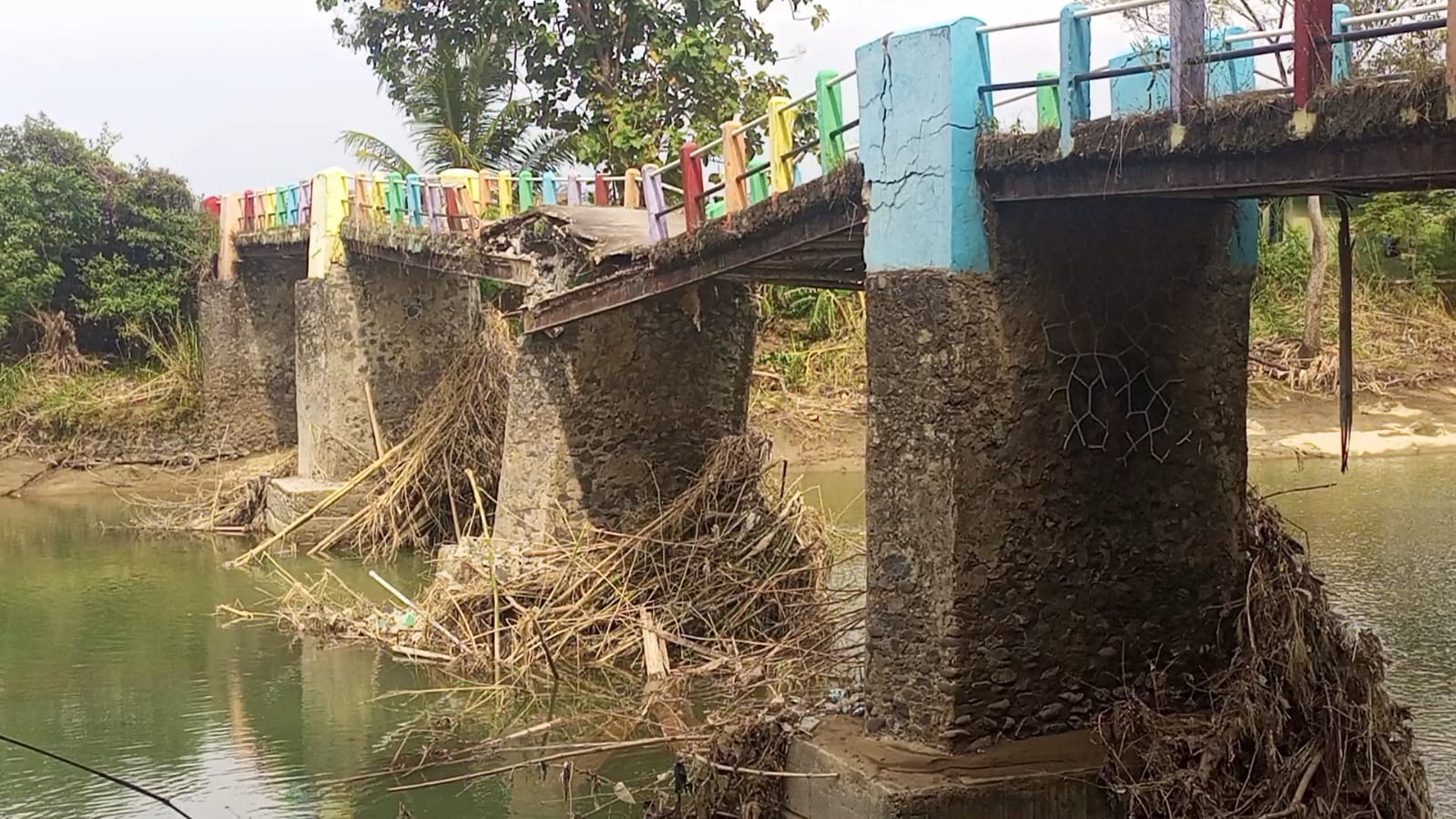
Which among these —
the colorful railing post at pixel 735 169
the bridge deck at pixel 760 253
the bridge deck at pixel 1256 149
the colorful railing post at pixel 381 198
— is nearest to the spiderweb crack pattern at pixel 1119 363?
the bridge deck at pixel 1256 149

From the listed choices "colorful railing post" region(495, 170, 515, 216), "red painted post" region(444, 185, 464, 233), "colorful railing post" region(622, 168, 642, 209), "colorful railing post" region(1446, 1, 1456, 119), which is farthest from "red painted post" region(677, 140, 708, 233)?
"colorful railing post" region(1446, 1, 1456, 119)

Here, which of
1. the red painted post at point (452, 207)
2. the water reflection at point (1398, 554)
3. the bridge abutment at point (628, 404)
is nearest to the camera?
the water reflection at point (1398, 554)

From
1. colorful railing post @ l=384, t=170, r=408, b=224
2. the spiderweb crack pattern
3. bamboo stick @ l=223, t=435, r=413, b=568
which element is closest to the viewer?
the spiderweb crack pattern

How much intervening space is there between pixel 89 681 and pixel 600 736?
4491 millimetres

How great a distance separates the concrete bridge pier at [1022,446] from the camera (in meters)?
7.20

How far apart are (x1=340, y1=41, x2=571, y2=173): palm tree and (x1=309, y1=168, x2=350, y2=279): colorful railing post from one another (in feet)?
11.8

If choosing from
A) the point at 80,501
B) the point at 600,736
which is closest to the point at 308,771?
the point at 600,736

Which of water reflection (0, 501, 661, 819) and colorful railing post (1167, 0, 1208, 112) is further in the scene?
water reflection (0, 501, 661, 819)

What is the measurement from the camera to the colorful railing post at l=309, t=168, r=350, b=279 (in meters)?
17.4

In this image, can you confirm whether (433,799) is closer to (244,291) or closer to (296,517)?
(296,517)

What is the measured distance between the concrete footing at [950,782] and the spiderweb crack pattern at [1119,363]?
1505 mm

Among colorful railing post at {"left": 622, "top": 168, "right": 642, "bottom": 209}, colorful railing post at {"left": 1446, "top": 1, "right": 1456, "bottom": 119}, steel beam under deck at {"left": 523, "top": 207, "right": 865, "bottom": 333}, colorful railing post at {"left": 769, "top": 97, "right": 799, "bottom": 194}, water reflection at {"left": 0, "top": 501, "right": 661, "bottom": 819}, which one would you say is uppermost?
colorful railing post at {"left": 622, "top": 168, "right": 642, "bottom": 209}

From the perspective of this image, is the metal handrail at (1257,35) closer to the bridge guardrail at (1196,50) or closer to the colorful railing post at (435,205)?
the bridge guardrail at (1196,50)

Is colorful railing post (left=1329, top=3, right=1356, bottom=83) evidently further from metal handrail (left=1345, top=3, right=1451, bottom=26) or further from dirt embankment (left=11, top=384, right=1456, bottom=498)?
dirt embankment (left=11, top=384, right=1456, bottom=498)
